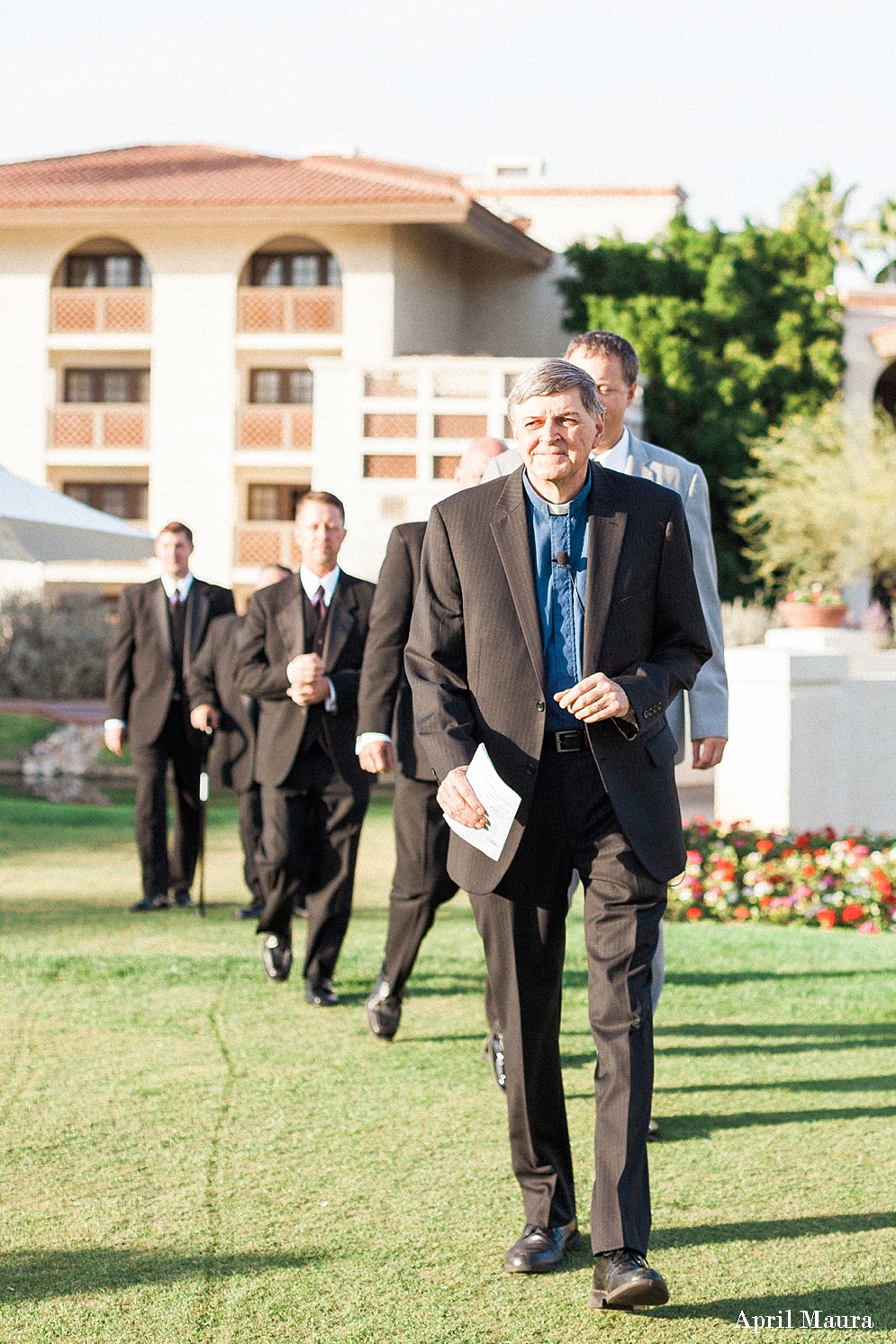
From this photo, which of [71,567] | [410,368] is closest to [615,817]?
[410,368]

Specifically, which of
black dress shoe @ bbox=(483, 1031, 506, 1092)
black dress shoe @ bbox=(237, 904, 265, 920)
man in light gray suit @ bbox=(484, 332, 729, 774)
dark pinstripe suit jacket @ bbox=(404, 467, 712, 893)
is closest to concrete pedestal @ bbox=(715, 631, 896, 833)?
black dress shoe @ bbox=(237, 904, 265, 920)

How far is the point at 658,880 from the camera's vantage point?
3.88 meters

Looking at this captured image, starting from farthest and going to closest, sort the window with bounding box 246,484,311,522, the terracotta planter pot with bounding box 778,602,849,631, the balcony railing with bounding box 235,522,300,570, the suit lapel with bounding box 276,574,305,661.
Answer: the window with bounding box 246,484,311,522
the balcony railing with bounding box 235,522,300,570
the terracotta planter pot with bounding box 778,602,849,631
the suit lapel with bounding box 276,574,305,661

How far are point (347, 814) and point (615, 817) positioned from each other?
3211 mm

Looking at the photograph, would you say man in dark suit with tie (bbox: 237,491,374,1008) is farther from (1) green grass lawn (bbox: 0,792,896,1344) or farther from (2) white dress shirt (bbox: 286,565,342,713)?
(1) green grass lawn (bbox: 0,792,896,1344)

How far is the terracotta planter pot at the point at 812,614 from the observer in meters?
17.0

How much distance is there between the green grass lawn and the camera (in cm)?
370

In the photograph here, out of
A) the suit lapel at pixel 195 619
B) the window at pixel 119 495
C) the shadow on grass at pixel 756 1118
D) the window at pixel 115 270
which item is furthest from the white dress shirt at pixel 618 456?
the window at pixel 115 270

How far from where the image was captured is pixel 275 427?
1401 inches

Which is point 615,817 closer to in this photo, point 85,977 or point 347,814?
point 347,814

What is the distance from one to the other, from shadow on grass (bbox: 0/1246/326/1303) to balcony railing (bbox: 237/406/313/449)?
3199 centimetres

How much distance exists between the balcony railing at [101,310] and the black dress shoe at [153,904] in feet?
92.8

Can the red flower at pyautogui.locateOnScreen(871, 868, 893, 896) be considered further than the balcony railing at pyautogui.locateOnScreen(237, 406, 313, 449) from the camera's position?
No

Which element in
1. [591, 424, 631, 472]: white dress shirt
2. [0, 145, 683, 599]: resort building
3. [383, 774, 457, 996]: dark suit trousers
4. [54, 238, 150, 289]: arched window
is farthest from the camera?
[54, 238, 150, 289]: arched window
